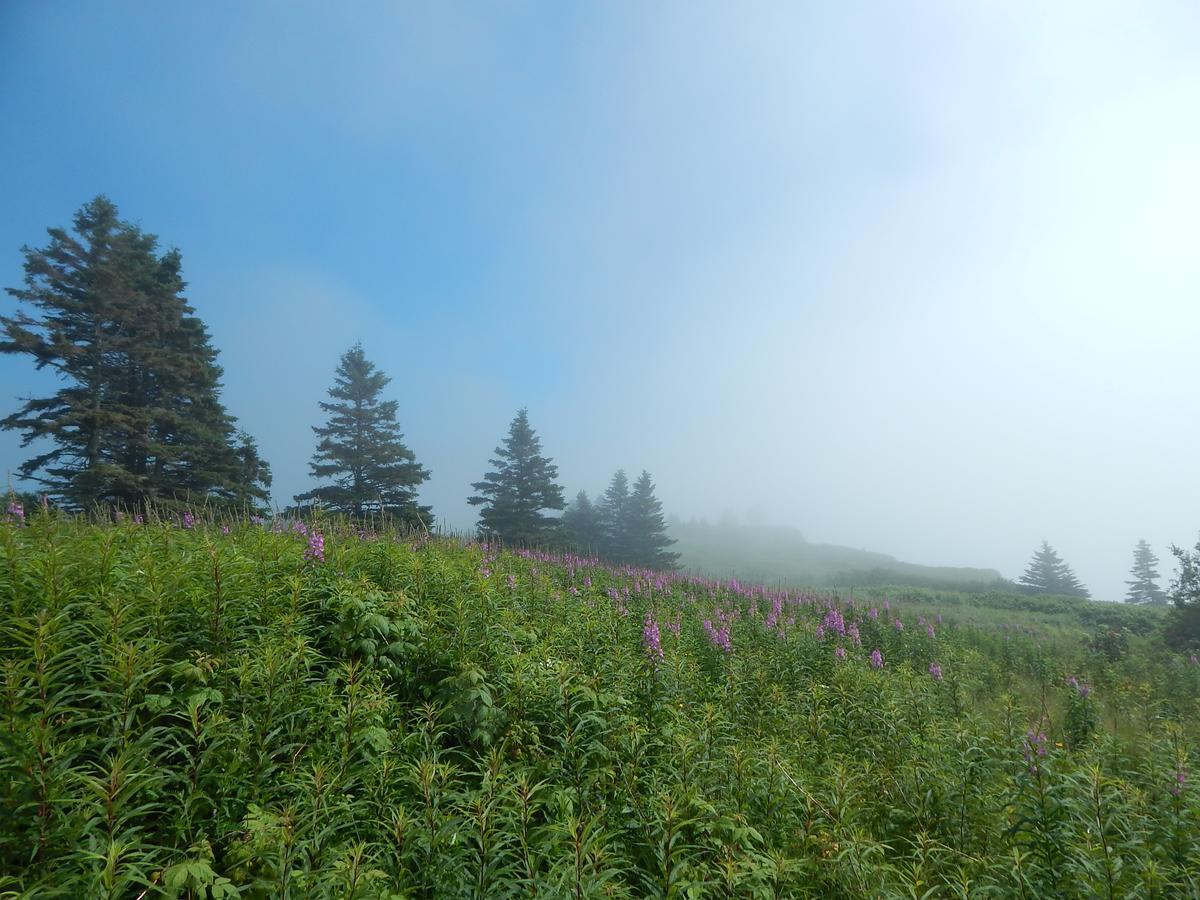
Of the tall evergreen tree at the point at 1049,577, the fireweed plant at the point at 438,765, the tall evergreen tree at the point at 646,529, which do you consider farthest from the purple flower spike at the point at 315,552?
the tall evergreen tree at the point at 1049,577

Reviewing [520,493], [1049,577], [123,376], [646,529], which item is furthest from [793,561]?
→ [123,376]

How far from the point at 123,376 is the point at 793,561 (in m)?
81.9

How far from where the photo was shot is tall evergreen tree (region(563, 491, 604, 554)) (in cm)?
3625

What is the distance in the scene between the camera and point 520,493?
30578 mm

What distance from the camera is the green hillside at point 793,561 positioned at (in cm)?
4884

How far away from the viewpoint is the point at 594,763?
12.2 ft

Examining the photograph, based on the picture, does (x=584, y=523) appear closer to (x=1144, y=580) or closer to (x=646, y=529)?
(x=646, y=529)

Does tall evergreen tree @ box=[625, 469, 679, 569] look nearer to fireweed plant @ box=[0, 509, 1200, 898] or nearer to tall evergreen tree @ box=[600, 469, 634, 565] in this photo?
tall evergreen tree @ box=[600, 469, 634, 565]

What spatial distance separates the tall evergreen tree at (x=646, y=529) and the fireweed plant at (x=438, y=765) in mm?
30040

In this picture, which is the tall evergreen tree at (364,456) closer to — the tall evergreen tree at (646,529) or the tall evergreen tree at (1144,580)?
the tall evergreen tree at (646,529)

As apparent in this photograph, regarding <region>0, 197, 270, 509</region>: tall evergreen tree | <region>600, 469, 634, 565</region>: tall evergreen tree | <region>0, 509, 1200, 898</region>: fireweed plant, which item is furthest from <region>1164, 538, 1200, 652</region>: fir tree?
<region>0, 197, 270, 509</region>: tall evergreen tree

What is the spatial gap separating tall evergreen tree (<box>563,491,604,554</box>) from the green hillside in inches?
402

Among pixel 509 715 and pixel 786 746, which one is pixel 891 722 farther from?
pixel 509 715

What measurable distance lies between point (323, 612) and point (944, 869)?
5736 mm
